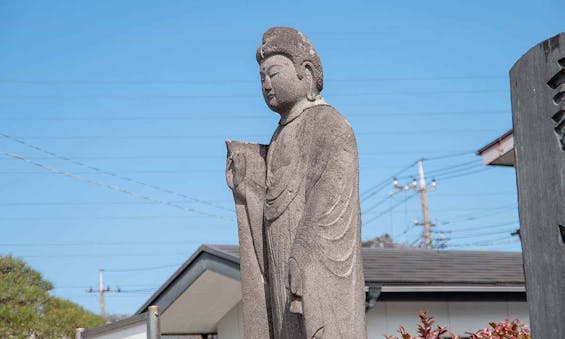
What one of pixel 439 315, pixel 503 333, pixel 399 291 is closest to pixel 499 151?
pixel 399 291

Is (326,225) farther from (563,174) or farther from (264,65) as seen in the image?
(563,174)

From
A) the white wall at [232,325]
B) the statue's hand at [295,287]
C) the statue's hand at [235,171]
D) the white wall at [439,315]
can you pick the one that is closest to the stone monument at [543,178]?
the statue's hand at [295,287]

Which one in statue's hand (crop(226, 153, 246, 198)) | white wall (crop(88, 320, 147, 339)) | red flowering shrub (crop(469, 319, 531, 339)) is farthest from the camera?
red flowering shrub (crop(469, 319, 531, 339))

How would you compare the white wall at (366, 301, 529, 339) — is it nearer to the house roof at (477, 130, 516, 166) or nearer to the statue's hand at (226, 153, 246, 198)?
the house roof at (477, 130, 516, 166)

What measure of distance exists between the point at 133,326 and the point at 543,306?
4.26 metres

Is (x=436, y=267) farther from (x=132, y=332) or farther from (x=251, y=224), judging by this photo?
(x=251, y=224)

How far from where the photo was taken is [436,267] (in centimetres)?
1614

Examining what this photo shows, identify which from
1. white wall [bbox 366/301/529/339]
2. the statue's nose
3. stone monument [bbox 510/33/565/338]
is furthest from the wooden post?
white wall [bbox 366/301/529/339]

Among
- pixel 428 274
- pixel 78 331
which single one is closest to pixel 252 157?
pixel 78 331

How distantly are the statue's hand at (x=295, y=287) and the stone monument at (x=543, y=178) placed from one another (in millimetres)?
1513

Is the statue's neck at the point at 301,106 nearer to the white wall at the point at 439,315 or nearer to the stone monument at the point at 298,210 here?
the stone monument at the point at 298,210

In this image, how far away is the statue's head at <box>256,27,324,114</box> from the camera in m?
6.80

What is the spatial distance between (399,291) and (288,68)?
7.98 metres

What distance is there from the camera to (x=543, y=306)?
16.7ft
